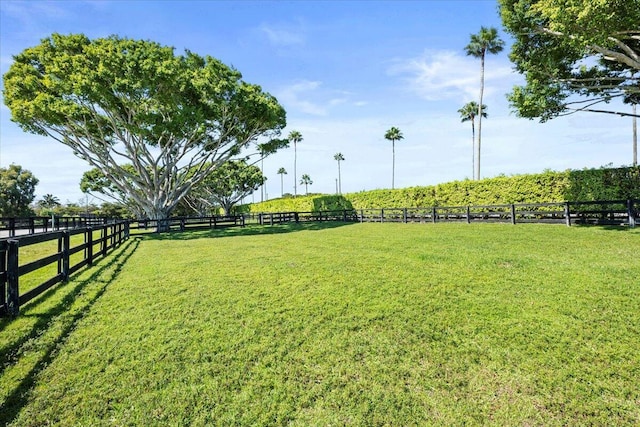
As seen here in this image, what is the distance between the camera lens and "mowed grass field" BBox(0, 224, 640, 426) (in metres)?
2.99

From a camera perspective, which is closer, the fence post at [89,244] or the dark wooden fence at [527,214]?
the fence post at [89,244]

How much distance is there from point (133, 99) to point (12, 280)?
1712 cm

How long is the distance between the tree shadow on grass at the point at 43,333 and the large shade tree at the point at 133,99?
14.7 metres

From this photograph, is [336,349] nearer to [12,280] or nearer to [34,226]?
[12,280]

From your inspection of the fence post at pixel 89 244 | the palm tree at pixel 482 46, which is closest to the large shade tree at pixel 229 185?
the palm tree at pixel 482 46

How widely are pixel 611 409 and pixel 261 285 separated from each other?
5229 mm

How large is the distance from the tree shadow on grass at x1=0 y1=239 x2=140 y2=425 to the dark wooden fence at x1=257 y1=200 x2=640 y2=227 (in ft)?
57.1

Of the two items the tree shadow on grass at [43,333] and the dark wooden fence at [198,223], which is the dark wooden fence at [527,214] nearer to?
the dark wooden fence at [198,223]

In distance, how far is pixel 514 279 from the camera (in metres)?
6.24

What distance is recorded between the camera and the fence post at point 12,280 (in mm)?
4691

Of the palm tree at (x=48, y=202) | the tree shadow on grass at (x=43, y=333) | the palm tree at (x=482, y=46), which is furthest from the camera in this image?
the palm tree at (x=48, y=202)

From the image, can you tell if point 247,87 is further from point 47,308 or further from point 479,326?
point 479,326

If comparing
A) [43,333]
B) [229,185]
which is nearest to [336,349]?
[43,333]

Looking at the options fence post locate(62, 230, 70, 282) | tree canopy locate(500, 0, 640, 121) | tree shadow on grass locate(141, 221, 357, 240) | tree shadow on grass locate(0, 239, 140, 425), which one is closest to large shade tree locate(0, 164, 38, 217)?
tree shadow on grass locate(141, 221, 357, 240)
